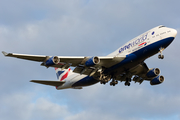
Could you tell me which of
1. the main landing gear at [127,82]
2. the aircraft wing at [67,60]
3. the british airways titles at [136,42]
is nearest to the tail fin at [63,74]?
the aircraft wing at [67,60]

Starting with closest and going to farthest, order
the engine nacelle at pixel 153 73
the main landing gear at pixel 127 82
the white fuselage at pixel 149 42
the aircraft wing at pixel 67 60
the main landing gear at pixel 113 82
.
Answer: the aircraft wing at pixel 67 60
the white fuselage at pixel 149 42
the main landing gear at pixel 113 82
the engine nacelle at pixel 153 73
the main landing gear at pixel 127 82

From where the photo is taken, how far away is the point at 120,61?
48188mm

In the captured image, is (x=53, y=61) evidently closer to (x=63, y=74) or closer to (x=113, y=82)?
(x=113, y=82)

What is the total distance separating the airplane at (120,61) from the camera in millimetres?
46062

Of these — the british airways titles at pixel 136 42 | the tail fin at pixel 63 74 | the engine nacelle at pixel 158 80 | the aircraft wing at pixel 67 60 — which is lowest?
the engine nacelle at pixel 158 80

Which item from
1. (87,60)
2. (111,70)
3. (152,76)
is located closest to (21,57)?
(87,60)

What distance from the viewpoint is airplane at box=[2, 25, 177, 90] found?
46062 millimetres

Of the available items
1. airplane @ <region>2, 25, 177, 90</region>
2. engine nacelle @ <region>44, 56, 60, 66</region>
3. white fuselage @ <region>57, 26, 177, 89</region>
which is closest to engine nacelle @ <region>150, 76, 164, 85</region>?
airplane @ <region>2, 25, 177, 90</region>

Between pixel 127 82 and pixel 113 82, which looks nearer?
pixel 113 82

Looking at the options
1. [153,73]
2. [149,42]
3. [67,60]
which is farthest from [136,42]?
[67,60]

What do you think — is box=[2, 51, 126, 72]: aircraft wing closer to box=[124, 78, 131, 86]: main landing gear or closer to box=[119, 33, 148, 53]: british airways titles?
box=[119, 33, 148, 53]: british airways titles

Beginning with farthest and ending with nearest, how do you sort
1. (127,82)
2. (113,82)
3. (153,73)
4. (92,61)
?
(127,82)
(153,73)
(113,82)
(92,61)

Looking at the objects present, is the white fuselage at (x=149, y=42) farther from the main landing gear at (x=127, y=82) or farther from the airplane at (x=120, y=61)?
the main landing gear at (x=127, y=82)

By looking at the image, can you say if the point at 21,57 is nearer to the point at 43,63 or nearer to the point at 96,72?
the point at 43,63
